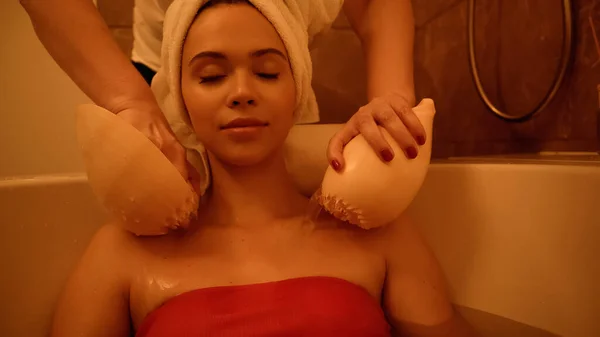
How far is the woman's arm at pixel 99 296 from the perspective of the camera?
653mm

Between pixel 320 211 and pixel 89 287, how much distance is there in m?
0.35

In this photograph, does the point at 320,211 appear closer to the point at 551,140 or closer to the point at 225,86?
the point at 225,86

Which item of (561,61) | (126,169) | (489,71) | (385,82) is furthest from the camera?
(489,71)

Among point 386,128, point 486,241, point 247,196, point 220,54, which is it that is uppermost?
point 220,54

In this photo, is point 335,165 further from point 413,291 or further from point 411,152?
point 413,291

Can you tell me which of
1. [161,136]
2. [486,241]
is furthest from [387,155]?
[486,241]

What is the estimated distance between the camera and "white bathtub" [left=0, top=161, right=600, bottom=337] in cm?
79

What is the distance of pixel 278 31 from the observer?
692 millimetres

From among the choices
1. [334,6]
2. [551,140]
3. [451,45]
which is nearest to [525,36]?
[451,45]

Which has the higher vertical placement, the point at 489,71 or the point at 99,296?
the point at 489,71

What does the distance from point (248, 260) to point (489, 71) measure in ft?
3.95

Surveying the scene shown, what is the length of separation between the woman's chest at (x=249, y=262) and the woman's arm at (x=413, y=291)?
0.02 meters

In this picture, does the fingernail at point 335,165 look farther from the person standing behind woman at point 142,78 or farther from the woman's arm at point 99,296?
the woman's arm at point 99,296

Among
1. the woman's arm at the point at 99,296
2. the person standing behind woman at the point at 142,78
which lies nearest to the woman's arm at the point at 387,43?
the person standing behind woman at the point at 142,78
